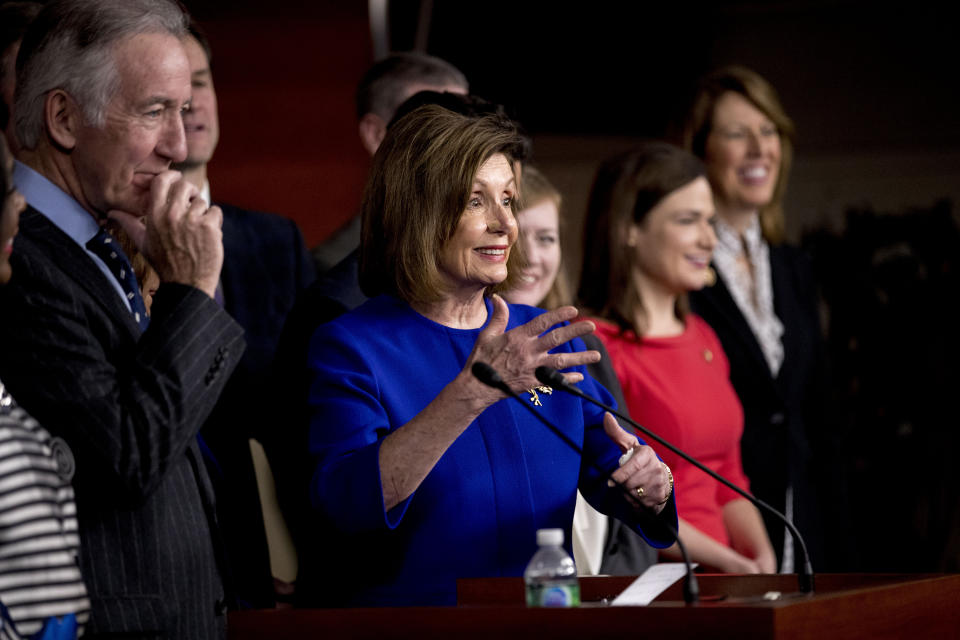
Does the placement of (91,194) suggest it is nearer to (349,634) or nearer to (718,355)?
(349,634)

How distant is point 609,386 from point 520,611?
5.35 feet

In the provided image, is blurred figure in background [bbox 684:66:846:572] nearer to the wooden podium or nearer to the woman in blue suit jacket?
the woman in blue suit jacket

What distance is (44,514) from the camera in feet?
5.48

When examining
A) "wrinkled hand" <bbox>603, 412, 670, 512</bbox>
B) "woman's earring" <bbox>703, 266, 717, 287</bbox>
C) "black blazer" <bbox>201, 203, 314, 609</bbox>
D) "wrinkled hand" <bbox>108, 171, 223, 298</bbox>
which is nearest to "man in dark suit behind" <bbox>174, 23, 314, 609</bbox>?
"black blazer" <bbox>201, 203, 314, 609</bbox>

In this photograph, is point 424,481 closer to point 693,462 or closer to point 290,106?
point 693,462

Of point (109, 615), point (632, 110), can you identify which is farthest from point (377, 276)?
point (632, 110)

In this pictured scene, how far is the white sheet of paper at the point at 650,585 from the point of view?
64.7 inches

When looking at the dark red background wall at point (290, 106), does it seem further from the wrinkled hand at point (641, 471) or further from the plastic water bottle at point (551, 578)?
the plastic water bottle at point (551, 578)

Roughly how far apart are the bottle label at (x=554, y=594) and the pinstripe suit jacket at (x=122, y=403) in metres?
0.58

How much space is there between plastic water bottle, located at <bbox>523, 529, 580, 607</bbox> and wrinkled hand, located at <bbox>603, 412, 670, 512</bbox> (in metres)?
0.37

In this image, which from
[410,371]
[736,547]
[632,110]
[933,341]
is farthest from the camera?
[632,110]

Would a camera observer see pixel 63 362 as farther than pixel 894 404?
No

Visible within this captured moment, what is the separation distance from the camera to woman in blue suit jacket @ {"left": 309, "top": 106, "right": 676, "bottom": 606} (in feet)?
6.47

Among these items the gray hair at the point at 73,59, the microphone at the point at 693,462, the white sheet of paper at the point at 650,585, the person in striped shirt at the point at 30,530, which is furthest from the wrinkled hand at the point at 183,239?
the white sheet of paper at the point at 650,585
